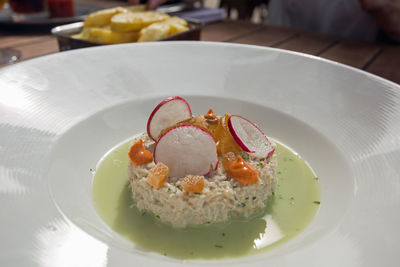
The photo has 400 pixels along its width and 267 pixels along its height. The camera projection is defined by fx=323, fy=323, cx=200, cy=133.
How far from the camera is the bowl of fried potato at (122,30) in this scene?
2.17 meters

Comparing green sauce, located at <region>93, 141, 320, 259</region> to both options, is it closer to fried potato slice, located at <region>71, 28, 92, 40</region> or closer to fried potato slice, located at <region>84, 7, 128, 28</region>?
fried potato slice, located at <region>71, 28, 92, 40</region>

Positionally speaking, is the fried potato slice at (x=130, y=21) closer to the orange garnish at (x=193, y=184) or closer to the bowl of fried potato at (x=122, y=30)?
the bowl of fried potato at (x=122, y=30)

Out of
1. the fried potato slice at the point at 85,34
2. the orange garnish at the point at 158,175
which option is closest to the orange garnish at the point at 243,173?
the orange garnish at the point at 158,175

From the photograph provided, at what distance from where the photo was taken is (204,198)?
4.07 feet

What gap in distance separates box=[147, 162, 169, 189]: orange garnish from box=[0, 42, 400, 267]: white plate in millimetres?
243

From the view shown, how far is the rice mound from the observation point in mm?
1251

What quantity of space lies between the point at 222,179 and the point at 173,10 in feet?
8.32

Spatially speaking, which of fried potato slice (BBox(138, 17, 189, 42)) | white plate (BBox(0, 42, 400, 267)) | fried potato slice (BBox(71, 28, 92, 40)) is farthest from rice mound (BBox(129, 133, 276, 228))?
fried potato slice (BBox(71, 28, 92, 40))

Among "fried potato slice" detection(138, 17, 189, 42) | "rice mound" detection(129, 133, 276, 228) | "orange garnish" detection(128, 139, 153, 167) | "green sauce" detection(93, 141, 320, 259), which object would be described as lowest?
"green sauce" detection(93, 141, 320, 259)

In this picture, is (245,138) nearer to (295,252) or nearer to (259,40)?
(295,252)

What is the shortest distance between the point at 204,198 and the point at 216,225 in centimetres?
16

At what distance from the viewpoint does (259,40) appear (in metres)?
2.83

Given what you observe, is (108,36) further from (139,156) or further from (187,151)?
(187,151)

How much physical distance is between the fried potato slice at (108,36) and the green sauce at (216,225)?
1000 millimetres
